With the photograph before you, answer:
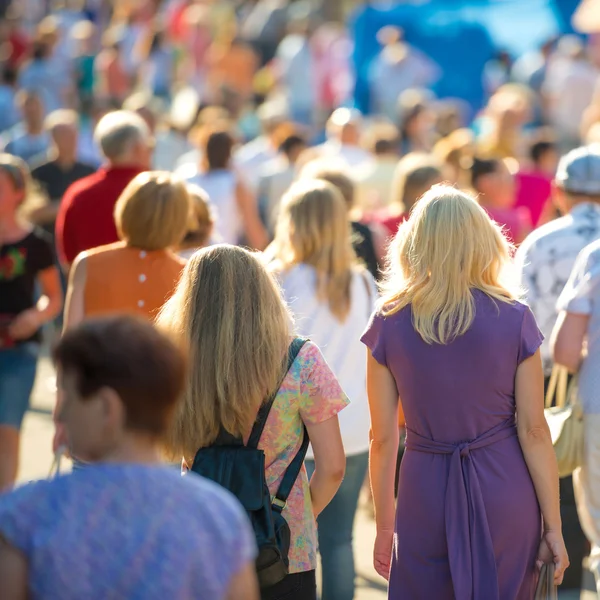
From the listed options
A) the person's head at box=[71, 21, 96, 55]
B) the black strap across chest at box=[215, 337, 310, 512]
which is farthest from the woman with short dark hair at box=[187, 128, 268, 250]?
the person's head at box=[71, 21, 96, 55]

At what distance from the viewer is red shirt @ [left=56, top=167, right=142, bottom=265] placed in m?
6.37

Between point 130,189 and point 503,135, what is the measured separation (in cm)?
592

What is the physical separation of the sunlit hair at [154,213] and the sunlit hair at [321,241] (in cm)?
44

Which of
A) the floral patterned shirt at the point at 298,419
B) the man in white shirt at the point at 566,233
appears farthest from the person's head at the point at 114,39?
the floral patterned shirt at the point at 298,419

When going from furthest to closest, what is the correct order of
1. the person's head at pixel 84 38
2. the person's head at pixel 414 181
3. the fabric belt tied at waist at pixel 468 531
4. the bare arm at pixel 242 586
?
1. the person's head at pixel 84 38
2. the person's head at pixel 414 181
3. the fabric belt tied at waist at pixel 468 531
4. the bare arm at pixel 242 586

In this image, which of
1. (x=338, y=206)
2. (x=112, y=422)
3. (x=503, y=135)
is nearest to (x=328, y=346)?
(x=338, y=206)

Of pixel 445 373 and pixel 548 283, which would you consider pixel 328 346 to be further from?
pixel 445 373

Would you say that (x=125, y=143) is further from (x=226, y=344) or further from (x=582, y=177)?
(x=226, y=344)

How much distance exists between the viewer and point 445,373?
361 centimetres

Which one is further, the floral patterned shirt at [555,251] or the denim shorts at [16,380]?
the denim shorts at [16,380]

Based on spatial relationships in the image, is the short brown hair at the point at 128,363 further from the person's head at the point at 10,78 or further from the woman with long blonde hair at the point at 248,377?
the person's head at the point at 10,78

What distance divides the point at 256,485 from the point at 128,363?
4.10 ft

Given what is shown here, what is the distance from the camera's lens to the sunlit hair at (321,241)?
4848 millimetres

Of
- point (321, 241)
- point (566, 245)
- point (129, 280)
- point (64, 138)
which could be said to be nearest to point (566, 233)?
point (566, 245)
